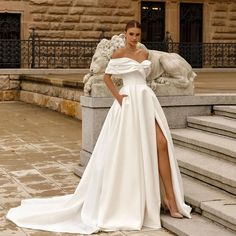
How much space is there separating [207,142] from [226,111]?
4.49ft

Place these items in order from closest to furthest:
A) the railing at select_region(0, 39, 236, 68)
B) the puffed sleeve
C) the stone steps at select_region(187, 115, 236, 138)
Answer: the puffed sleeve → the stone steps at select_region(187, 115, 236, 138) → the railing at select_region(0, 39, 236, 68)

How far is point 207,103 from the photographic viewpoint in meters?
8.62

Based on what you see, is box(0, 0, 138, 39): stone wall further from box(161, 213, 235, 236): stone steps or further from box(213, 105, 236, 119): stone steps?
box(161, 213, 235, 236): stone steps

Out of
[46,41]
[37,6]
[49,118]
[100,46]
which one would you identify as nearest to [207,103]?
[100,46]

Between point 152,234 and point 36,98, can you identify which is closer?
point 152,234

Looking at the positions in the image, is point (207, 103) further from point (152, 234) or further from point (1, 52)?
point (1, 52)

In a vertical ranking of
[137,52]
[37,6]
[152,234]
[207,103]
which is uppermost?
[37,6]

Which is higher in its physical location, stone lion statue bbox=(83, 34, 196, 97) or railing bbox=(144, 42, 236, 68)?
railing bbox=(144, 42, 236, 68)

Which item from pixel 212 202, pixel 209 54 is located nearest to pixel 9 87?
pixel 209 54

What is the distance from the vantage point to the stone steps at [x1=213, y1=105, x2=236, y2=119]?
818cm

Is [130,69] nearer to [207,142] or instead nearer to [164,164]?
[164,164]

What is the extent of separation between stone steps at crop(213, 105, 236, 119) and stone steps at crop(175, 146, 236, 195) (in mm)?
1126

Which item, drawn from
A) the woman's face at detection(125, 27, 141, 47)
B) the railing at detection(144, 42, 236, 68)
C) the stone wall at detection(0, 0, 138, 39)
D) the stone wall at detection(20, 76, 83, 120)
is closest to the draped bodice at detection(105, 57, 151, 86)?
the woman's face at detection(125, 27, 141, 47)

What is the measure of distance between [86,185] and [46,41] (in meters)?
14.1
